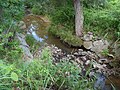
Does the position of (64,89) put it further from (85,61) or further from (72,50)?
(72,50)

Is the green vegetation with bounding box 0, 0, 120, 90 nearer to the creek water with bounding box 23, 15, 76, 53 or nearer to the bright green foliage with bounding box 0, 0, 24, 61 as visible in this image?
the bright green foliage with bounding box 0, 0, 24, 61

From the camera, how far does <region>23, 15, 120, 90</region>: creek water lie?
612 cm

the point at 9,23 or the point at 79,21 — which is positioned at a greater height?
the point at 9,23

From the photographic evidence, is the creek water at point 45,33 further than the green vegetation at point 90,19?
No

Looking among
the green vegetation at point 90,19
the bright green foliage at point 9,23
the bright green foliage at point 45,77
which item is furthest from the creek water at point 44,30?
the bright green foliage at point 45,77

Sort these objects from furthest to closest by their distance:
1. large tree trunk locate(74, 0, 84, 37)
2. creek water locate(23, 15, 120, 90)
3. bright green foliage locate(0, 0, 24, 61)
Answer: large tree trunk locate(74, 0, 84, 37)
creek water locate(23, 15, 120, 90)
bright green foliage locate(0, 0, 24, 61)

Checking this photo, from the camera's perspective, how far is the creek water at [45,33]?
241 inches

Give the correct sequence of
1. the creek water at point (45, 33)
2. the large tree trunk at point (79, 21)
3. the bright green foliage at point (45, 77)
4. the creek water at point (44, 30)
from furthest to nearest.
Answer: the large tree trunk at point (79, 21)
the creek water at point (44, 30)
the creek water at point (45, 33)
the bright green foliage at point (45, 77)

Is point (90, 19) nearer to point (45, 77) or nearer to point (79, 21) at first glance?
point (79, 21)

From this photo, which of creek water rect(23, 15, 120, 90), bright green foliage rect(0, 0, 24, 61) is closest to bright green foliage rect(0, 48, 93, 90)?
bright green foliage rect(0, 0, 24, 61)

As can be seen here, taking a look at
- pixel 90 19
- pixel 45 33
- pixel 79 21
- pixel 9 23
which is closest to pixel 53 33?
pixel 45 33

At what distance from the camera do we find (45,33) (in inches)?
350

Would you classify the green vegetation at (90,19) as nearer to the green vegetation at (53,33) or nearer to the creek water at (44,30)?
the green vegetation at (53,33)

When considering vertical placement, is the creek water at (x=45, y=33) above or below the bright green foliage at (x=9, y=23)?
below
